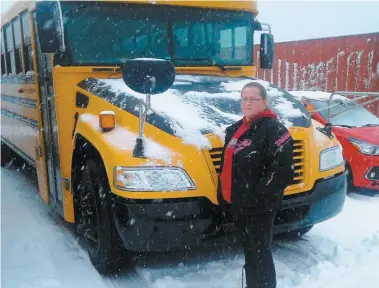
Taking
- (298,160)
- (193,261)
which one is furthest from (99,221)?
(298,160)

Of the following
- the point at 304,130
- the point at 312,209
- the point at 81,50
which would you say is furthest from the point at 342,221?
the point at 81,50

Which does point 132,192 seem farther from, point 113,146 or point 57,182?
point 57,182

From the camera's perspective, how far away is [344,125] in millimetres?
6277

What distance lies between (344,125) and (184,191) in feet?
13.6

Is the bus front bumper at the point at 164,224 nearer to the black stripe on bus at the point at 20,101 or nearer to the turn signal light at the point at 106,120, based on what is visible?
the turn signal light at the point at 106,120

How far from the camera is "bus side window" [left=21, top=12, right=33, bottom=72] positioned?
4408 mm

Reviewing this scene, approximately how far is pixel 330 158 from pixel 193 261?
140cm

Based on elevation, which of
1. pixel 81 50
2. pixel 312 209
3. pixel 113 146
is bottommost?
pixel 312 209

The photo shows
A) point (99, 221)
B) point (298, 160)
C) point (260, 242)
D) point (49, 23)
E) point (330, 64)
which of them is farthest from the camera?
point (330, 64)

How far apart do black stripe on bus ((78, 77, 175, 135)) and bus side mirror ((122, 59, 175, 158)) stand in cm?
15

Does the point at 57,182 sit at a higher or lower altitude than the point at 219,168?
lower

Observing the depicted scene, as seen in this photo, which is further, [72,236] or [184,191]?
[72,236]

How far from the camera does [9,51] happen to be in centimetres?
557

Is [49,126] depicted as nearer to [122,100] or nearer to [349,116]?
[122,100]
